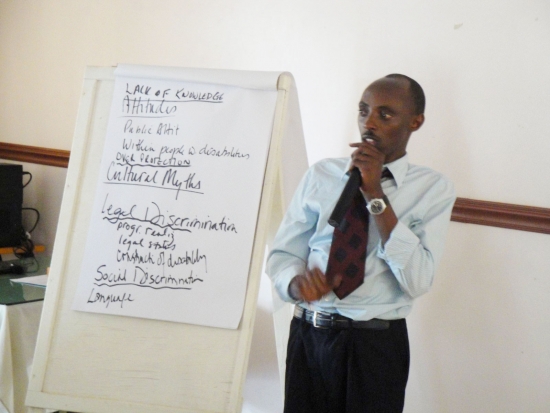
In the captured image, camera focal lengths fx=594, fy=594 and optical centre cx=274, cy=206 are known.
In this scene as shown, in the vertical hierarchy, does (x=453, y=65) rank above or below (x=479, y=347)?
above

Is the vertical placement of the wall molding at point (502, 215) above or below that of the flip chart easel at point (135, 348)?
above

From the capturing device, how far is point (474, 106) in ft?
5.72

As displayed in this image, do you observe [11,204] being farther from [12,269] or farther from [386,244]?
[386,244]

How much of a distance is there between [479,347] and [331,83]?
3.19 feet

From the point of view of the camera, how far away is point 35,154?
2.80 meters

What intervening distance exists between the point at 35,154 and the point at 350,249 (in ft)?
6.76

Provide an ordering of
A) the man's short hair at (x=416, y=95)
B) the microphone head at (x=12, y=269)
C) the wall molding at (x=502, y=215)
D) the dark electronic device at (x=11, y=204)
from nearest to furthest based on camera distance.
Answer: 1. the man's short hair at (x=416, y=95)
2. the wall molding at (x=502, y=215)
3. the microphone head at (x=12, y=269)
4. the dark electronic device at (x=11, y=204)

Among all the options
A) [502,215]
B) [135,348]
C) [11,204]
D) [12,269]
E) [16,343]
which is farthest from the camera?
[11,204]

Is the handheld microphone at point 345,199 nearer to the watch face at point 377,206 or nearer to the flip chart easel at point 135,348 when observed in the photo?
the watch face at point 377,206

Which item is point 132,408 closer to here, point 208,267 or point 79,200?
point 208,267

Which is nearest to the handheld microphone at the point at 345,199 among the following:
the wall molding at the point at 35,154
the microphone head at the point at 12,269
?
the microphone head at the point at 12,269

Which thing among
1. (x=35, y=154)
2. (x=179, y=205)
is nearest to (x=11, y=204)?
(x=35, y=154)

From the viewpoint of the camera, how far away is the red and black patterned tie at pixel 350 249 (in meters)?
1.20

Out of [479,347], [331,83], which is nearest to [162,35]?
[331,83]
